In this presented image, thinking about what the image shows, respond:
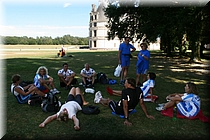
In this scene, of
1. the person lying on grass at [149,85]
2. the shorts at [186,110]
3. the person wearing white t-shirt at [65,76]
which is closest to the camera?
the shorts at [186,110]

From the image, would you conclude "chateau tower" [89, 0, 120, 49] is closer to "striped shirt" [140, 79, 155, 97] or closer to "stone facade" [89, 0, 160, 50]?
"stone facade" [89, 0, 160, 50]

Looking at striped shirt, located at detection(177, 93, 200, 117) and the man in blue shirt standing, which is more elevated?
the man in blue shirt standing

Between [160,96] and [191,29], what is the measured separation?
9.72 m

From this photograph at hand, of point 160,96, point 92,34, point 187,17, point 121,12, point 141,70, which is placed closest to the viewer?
point 160,96

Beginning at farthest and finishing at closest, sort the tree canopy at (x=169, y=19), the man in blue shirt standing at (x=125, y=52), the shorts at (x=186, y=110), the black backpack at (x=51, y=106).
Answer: the tree canopy at (x=169, y=19) < the man in blue shirt standing at (x=125, y=52) < the black backpack at (x=51, y=106) < the shorts at (x=186, y=110)

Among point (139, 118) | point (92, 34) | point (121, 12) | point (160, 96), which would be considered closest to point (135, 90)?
point (139, 118)

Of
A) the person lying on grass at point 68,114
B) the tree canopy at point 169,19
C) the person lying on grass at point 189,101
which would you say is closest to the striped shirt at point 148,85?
the person lying on grass at point 189,101

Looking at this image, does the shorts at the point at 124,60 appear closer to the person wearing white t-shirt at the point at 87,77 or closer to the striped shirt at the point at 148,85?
the person wearing white t-shirt at the point at 87,77

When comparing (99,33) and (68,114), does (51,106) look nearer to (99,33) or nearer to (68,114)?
(68,114)

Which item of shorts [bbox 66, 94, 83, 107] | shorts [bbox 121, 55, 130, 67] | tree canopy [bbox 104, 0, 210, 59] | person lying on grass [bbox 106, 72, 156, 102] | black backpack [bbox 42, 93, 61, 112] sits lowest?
black backpack [bbox 42, 93, 61, 112]

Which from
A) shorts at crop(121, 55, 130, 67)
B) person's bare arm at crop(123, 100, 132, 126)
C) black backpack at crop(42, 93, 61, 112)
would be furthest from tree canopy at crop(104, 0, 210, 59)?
black backpack at crop(42, 93, 61, 112)

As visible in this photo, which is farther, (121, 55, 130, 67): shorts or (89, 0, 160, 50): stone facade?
(89, 0, 160, 50): stone facade

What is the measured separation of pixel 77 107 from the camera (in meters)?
4.89

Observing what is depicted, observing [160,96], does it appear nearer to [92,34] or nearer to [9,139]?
[9,139]
